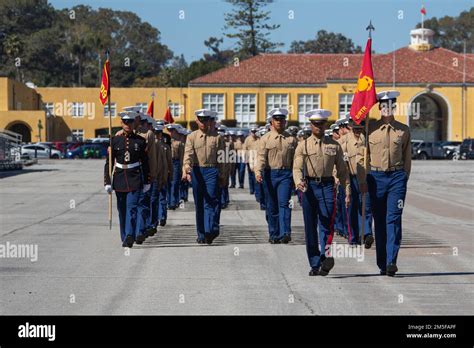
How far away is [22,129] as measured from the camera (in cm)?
8744

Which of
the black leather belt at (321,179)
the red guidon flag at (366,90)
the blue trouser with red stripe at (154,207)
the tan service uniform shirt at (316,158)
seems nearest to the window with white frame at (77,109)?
the blue trouser with red stripe at (154,207)

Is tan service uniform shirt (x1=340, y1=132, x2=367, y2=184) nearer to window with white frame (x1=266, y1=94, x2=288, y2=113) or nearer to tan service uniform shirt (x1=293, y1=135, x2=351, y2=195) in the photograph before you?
tan service uniform shirt (x1=293, y1=135, x2=351, y2=195)

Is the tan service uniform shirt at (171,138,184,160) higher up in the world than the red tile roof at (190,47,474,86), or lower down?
lower down

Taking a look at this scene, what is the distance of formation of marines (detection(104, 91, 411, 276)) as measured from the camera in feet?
41.0

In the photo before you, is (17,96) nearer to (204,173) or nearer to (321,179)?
(204,173)

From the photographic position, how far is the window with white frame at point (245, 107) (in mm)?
85375

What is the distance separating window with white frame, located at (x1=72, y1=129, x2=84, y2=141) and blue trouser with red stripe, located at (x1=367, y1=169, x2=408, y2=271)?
81.3 metres

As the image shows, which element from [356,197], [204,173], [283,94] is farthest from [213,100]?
[356,197]

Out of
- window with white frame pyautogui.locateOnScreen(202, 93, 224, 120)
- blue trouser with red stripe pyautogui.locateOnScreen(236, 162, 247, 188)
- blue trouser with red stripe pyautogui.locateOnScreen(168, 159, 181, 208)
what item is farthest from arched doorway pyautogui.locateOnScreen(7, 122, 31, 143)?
blue trouser with red stripe pyautogui.locateOnScreen(168, 159, 181, 208)

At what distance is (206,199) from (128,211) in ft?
4.76

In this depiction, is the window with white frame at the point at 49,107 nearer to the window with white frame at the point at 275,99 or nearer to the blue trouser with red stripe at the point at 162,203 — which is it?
the window with white frame at the point at 275,99

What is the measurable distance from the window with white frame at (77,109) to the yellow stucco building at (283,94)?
0.09 m
